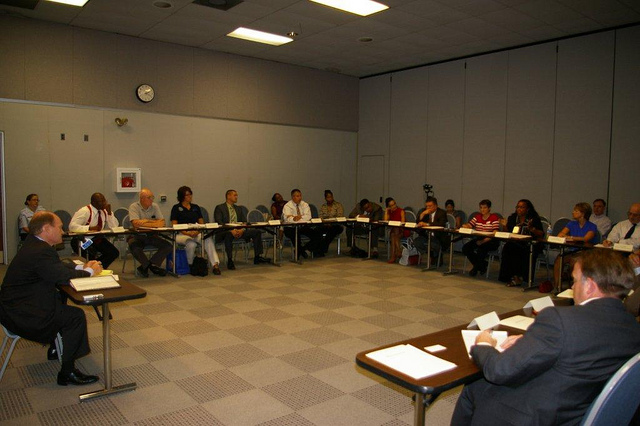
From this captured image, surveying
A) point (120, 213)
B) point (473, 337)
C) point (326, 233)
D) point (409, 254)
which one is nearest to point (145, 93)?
point (120, 213)

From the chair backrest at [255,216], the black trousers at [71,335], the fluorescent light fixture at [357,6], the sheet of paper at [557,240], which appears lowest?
the black trousers at [71,335]

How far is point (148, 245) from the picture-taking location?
23.5 feet

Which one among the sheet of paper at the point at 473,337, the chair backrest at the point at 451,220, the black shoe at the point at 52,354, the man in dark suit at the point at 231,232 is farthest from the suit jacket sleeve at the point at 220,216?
the sheet of paper at the point at 473,337

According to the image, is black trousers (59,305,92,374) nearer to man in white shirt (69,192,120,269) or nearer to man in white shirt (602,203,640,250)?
man in white shirt (69,192,120,269)

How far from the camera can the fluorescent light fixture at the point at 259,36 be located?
839 cm

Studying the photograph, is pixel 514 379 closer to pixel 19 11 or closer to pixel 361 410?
pixel 361 410

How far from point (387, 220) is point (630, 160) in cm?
399

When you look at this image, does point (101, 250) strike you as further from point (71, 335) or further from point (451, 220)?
point (451, 220)

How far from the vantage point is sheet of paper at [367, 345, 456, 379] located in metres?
1.89

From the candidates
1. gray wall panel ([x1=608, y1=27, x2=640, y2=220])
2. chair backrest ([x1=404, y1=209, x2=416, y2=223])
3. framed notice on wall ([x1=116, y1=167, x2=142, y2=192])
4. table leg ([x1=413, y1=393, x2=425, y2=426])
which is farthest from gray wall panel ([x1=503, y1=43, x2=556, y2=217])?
table leg ([x1=413, y1=393, x2=425, y2=426])

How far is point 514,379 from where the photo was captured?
5.76 ft

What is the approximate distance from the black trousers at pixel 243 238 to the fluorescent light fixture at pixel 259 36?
11.2 feet

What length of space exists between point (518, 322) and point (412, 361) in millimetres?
888

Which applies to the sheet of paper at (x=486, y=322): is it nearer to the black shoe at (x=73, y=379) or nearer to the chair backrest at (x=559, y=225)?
the black shoe at (x=73, y=379)
